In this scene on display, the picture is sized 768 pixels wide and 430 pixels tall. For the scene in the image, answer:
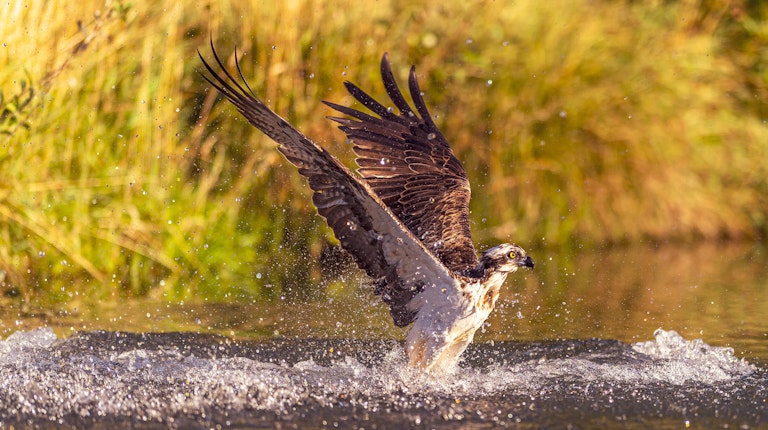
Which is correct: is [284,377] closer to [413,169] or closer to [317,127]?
[413,169]

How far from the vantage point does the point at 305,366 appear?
602cm

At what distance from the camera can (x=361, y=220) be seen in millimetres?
5586

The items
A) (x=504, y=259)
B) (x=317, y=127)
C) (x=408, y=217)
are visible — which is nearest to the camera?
(x=504, y=259)

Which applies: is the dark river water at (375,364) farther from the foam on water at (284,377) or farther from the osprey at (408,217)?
the osprey at (408,217)

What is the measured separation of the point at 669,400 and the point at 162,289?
13.6ft

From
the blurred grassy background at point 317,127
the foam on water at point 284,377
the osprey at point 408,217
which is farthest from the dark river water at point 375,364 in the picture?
the blurred grassy background at point 317,127

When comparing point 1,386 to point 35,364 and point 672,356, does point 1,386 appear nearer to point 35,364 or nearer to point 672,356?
point 35,364

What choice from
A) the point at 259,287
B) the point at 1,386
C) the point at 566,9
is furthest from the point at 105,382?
the point at 566,9

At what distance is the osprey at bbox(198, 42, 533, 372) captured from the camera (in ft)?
17.6

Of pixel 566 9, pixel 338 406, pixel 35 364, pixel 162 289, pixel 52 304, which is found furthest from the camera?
pixel 566 9

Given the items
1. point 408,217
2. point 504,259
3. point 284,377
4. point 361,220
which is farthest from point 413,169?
point 284,377

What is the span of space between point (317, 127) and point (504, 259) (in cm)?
427

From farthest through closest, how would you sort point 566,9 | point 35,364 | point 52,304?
point 566,9 → point 52,304 → point 35,364

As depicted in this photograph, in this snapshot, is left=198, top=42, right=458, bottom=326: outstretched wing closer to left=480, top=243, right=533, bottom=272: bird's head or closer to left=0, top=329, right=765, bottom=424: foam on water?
left=480, top=243, right=533, bottom=272: bird's head
